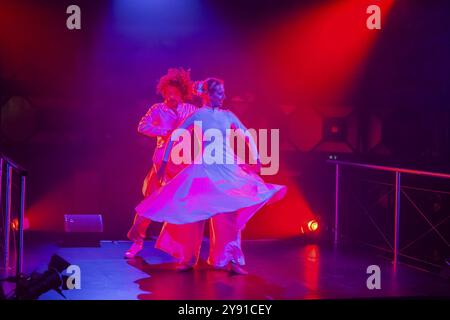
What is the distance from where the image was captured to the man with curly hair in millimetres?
6605

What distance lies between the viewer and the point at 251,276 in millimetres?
5891

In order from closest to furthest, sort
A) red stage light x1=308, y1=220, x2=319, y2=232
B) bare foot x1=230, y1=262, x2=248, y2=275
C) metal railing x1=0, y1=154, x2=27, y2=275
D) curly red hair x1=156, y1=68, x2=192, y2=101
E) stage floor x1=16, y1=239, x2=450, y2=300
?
metal railing x1=0, y1=154, x2=27, y2=275 < stage floor x1=16, y1=239, x2=450, y2=300 < bare foot x1=230, y1=262, x2=248, y2=275 < curly red hair x1=156, y1=68, x2=192, y2=101 < red stage light x1=308, y1=220, x2=319, y2=232

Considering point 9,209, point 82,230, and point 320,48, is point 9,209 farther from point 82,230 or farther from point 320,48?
point 320,48

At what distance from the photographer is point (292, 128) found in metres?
→ 9.39

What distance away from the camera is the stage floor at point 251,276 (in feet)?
17.1

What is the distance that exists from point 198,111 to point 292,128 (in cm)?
362

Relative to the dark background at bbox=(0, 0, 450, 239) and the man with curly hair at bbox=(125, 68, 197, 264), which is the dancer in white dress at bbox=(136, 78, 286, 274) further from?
the dark background at bbox=(0, 0, 450, 239)

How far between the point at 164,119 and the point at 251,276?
1.89 meters

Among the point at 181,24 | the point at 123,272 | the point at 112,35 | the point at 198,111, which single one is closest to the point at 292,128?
the point at 181,24

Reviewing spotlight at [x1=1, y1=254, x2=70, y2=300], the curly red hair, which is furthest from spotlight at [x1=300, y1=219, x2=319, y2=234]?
spotlight at [x1=1, y1=254, x2=70, y2=300]

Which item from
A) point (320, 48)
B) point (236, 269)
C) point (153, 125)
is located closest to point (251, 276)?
point (236, 269)

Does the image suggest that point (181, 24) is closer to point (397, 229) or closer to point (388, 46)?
point (388, 46)

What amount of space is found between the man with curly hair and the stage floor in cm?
39

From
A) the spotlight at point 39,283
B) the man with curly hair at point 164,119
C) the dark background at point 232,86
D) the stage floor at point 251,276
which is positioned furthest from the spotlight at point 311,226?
the spotlight at point 39,283
